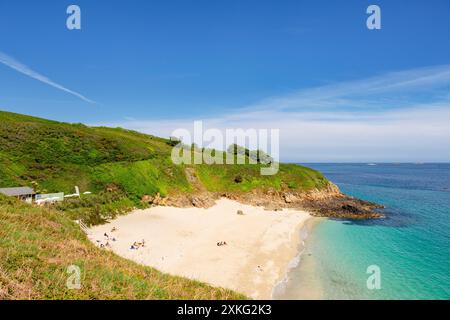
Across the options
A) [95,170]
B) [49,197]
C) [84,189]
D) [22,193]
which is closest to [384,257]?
[84,189]

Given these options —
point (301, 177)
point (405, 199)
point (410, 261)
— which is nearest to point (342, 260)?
point (410, 261)

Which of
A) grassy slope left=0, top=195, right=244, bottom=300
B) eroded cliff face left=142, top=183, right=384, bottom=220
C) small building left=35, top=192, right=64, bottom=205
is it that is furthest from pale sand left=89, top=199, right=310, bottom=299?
grassy slope left=0, top=195, right=244, bottom=300

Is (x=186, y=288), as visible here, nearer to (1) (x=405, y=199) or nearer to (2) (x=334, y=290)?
(2) (x=334, y=290)

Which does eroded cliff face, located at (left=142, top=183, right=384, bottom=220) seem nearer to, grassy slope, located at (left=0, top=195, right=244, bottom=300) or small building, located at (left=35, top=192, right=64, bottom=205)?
small building, located at (left=35, top=192, right=64, bottom=205)

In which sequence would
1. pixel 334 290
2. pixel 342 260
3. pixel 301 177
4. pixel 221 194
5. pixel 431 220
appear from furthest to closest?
pixel 301 177
pixel 221 194
pixel 431 220
pixel 342 260
pixel 334 290

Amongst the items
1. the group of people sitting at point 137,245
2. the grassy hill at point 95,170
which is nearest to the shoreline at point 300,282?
the group of people sitting at point 137,245

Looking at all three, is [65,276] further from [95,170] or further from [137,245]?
[95,170]

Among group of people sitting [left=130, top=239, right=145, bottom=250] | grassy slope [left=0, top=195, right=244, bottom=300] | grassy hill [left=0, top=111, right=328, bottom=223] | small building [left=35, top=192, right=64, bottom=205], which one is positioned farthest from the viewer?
grassy hill [left=0, top=111, right=328, bottom=223]
